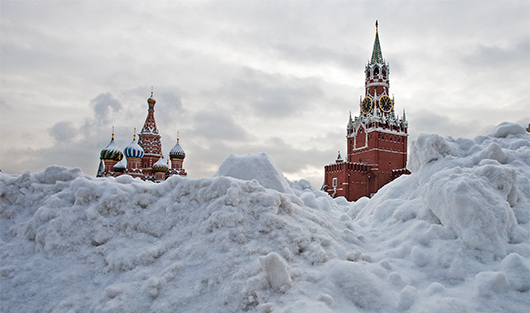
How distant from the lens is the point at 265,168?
15.0 ft

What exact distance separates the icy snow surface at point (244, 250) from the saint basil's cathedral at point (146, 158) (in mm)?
26058

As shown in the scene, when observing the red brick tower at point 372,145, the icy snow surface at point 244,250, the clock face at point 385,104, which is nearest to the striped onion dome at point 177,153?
the red brick tower at point 372,145

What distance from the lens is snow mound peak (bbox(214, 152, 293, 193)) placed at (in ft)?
14.5

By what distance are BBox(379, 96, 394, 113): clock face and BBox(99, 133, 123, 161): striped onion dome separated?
102ft

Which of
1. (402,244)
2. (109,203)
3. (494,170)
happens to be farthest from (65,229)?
(494,170)

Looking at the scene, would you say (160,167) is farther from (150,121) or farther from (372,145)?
(372,145)

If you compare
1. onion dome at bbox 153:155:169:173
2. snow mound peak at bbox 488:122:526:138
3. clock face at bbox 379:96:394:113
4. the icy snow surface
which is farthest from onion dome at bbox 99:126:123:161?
clock face at bbox 379:96:394:113

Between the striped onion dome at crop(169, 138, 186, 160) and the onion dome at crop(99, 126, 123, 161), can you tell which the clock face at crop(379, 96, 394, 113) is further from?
the onion dome at crop(99, 126, 123, 161)

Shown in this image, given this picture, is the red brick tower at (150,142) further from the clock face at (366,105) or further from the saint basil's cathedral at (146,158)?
the clock face at (366,105)

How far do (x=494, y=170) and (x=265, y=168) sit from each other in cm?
297

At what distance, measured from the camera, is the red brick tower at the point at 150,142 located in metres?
33.1

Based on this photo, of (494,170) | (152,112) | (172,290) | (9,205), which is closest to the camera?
(172,290)

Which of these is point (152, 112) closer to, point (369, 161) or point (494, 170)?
point (369, 161)

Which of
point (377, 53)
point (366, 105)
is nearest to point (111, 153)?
point (366, 105)
